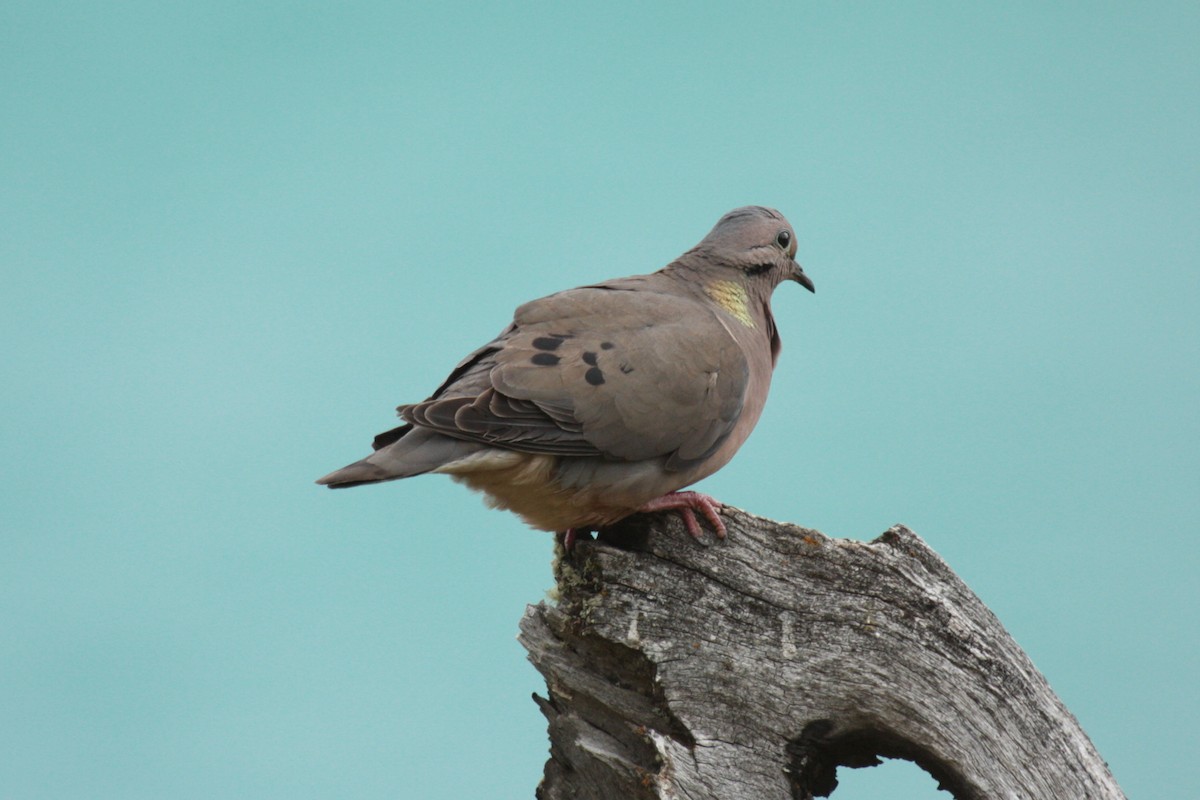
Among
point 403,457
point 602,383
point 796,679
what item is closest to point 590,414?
point 602,383

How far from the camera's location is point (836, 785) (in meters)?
5.50

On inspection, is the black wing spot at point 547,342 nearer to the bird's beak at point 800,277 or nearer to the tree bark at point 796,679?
the tree bark at point 796,679

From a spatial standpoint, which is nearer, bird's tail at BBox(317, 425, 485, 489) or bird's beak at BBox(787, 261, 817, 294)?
bird's tail at BBox(317, 425, 485, 489)

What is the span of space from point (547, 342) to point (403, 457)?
34.2 inches

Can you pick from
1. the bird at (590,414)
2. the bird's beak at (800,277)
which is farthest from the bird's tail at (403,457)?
the bird's beak at (800,277)

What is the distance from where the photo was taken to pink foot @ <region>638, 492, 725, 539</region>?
18.1 feet

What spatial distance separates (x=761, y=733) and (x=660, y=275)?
225 cm

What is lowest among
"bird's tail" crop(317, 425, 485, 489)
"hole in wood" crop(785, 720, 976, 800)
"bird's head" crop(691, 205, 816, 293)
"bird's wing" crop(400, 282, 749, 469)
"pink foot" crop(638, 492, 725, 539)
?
"hole in wood" crop(785, 720, 976, 800)

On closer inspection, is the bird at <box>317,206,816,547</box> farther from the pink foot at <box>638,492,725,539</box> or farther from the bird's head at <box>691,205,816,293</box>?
the bird's head at <box>691,205,816,293</box>

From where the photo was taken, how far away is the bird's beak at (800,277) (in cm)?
682

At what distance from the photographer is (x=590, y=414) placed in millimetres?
5375

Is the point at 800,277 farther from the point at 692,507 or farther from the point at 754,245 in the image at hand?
the point at 692,507

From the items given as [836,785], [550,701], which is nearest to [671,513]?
[550,701]

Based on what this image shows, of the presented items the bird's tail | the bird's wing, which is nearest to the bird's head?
the bird's wing
